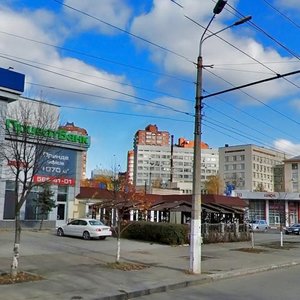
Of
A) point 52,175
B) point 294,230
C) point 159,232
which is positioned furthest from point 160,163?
point 159,232

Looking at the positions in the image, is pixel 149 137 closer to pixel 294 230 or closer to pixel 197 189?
pixel 294 230

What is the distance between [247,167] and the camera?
139 metres

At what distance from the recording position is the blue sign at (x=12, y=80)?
31844 millimetres

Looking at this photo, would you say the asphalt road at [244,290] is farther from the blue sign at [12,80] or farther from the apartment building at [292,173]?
the apartment building at [292,173]

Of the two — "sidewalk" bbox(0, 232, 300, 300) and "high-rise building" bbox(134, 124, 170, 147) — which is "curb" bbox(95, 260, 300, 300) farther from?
"high-rise building" bbox(134, 124, 170, 147)

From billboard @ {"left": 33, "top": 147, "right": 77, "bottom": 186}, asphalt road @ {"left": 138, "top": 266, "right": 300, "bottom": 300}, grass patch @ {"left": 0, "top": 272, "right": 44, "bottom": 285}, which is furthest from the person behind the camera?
billboard @ {"left": 33, "top": 147, "right": 77, "bottom": 186}

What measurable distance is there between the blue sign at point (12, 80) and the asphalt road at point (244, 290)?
22.8 meters

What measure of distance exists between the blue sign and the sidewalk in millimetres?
15281

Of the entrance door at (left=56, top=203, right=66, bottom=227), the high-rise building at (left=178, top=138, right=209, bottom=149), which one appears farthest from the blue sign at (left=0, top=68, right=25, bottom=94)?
the high-rise building at (left=178, top=138, right=209, bottom=149)

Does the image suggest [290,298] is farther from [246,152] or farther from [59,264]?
[246,152]

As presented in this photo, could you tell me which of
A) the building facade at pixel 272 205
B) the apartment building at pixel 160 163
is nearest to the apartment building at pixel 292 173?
the apartment building at pixel 160 163

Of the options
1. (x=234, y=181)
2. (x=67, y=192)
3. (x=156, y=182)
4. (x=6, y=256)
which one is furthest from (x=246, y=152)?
(x=6, y=256)

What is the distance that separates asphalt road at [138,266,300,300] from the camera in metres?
11.3

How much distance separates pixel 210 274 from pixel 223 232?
58.1 feet
